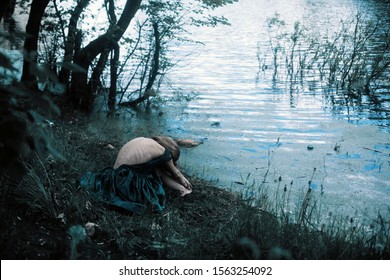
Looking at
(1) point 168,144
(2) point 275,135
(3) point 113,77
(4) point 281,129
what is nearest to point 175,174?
(1) point 168,144

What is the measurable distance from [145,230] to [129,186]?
3.21ft

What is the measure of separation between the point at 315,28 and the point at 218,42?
414cm

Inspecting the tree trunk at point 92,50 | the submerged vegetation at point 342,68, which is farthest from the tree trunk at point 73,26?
the submerged vegetation at point 342,68

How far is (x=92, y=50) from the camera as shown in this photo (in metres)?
8.54

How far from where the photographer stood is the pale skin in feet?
16.6

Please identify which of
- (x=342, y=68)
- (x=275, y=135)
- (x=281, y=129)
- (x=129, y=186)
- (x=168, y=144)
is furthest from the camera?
(x=342, y=68)

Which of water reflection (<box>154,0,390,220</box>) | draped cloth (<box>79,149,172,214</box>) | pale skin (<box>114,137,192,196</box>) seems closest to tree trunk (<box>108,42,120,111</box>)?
water reflection (<box>154,0,390,220</box>)

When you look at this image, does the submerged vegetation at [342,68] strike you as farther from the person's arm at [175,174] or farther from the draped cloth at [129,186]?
the draped cloth at [129,186]

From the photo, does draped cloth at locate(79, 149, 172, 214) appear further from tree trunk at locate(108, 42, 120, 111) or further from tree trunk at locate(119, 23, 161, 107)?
tree trunk at locate(119, 23, 161, 107)

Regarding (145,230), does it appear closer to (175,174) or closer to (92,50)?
(175,174)

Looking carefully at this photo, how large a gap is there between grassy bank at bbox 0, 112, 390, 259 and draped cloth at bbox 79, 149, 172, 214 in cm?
12

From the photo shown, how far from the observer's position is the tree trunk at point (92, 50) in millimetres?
8367

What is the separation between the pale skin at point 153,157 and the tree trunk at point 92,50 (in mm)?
3402

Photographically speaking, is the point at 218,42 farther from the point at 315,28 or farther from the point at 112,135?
the point at 112,135
